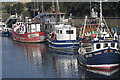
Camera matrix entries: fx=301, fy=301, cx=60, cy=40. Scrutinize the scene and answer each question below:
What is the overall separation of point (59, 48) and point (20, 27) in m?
28.8

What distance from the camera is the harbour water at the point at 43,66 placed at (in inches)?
1432

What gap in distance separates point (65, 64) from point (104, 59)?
27.8 ft

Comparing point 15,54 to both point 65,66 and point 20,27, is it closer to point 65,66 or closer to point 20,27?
point 65,66

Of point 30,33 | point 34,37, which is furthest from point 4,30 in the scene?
point 34,37

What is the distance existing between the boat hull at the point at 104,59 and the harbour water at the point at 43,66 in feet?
2.87

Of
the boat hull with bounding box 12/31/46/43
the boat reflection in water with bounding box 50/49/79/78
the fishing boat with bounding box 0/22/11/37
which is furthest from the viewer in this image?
the fishing boat with bounding box 0/22/11/37

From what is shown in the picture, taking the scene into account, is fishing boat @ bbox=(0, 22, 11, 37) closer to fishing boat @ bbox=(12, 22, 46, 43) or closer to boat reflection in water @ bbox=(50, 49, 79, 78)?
fishing boat @ bbox=(12, 22, 46, 43)

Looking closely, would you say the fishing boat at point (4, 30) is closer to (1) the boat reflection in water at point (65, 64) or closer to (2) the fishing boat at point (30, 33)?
(2) the fishing boat at point (30, 33)

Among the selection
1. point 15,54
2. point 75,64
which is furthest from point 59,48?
point 75,64

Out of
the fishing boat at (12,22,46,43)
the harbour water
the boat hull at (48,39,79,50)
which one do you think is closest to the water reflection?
the harbour water

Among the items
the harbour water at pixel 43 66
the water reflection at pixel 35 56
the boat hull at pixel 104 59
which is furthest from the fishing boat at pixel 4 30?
the boat hull at pixel 104 59

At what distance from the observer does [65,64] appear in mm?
42625

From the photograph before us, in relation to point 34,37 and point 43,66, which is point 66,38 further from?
point 34,37

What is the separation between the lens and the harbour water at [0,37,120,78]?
36375 millimetres
